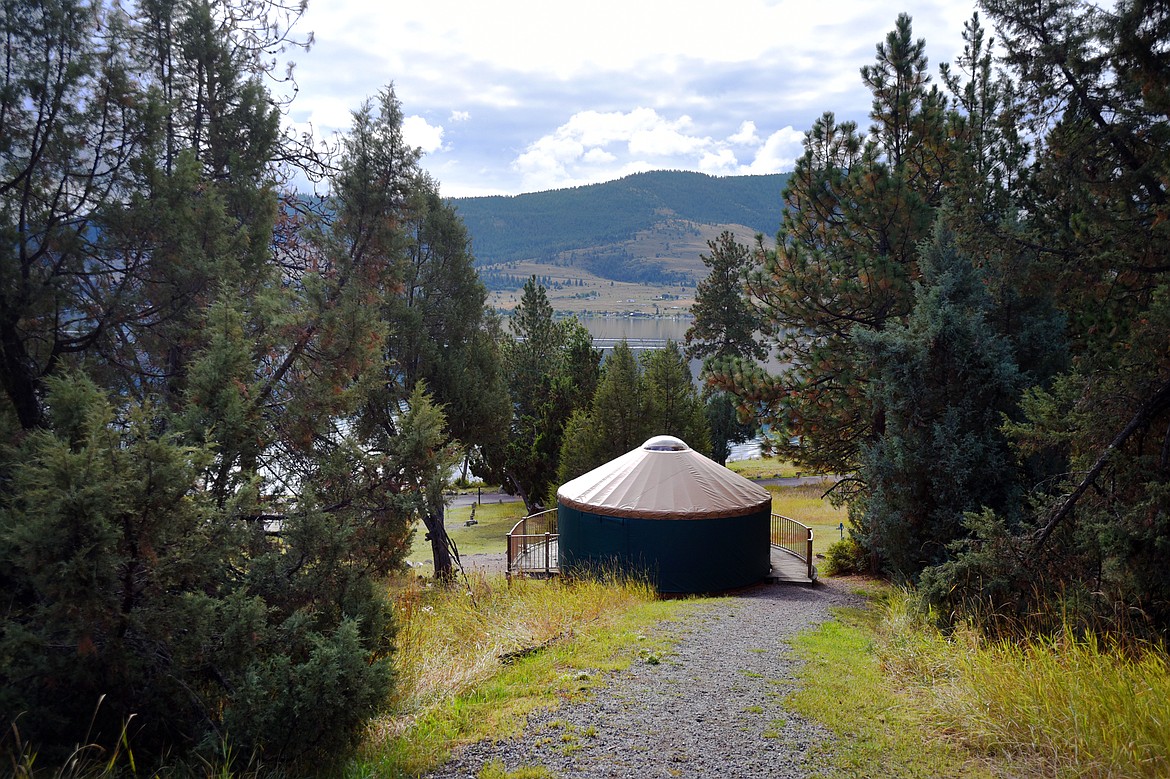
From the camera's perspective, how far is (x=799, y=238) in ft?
42.1

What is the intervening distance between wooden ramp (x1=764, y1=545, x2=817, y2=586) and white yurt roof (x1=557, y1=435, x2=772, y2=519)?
1424 millimetres

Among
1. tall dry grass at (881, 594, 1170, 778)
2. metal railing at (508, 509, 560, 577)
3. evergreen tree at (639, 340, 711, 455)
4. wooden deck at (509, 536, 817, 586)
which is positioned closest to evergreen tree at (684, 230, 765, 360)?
evergreen tree at (639, 340, 711, 455)

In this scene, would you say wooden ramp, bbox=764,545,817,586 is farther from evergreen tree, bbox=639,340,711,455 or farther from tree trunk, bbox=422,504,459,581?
tree trunk, bbox=422,504,459,581

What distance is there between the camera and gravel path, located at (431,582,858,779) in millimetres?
4016

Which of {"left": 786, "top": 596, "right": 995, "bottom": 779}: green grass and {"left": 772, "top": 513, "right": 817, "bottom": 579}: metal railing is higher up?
{"left": 786, "top": 596, "right": 995, "bottom": 779}: green grass

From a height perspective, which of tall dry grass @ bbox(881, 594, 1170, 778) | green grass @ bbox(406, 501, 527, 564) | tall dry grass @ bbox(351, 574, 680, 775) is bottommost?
green grass @ bbox(406, 501, 527, 564)

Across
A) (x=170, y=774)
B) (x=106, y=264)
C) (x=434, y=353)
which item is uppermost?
(x=106, y=264)

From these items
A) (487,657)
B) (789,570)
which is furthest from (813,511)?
(487,657)

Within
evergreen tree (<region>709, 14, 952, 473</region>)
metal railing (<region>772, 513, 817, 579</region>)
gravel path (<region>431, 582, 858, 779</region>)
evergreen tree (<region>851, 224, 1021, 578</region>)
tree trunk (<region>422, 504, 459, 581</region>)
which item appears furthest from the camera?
metal railing (<region>772, 513, 817, 579</region>)

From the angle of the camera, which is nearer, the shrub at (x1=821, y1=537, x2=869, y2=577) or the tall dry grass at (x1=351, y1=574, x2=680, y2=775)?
the tall dry grass at (x1=351, y1=574, x2=680, y2=775)

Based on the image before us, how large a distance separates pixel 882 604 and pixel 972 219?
509 centimetres

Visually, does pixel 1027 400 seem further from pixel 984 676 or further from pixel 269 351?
pixel 269 351

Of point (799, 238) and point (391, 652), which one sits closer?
point (391, 652)

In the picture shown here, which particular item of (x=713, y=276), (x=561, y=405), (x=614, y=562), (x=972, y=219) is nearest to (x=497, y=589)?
(x=614, y=562)
